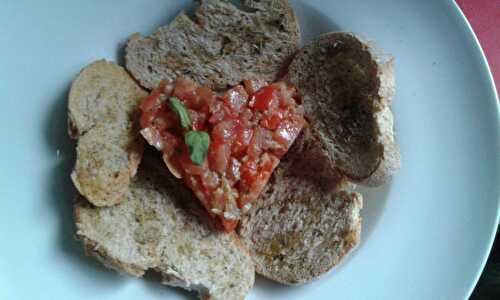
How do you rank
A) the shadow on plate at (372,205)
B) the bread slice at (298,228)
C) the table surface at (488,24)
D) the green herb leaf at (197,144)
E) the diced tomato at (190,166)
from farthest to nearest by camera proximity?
the table surface at (488,24)
the shadow on plate at (372,205)
the bread slice at (298,228)
the diced tomato at (190,166)
the green herb leaf at (197,144)

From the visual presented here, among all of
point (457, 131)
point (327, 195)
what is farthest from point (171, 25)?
point (457, 131)

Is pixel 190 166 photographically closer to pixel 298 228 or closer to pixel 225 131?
pixel 225 131

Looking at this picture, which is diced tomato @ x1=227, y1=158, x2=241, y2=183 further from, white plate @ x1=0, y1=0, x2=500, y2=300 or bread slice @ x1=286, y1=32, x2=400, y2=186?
white plate @ x1=0, y1=0, x2=500, y2=300

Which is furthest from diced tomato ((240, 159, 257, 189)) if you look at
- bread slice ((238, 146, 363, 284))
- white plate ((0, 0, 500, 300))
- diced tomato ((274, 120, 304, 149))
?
white plate ((0, 0, 500, 300))

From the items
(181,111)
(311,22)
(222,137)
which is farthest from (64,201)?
(311,22)

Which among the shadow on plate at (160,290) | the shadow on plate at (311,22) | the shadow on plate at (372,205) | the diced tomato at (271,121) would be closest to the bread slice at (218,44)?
the shadow on plate at (311,22)

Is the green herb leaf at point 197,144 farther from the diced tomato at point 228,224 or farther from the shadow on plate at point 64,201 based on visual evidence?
the shadow on plate at point 64,201
